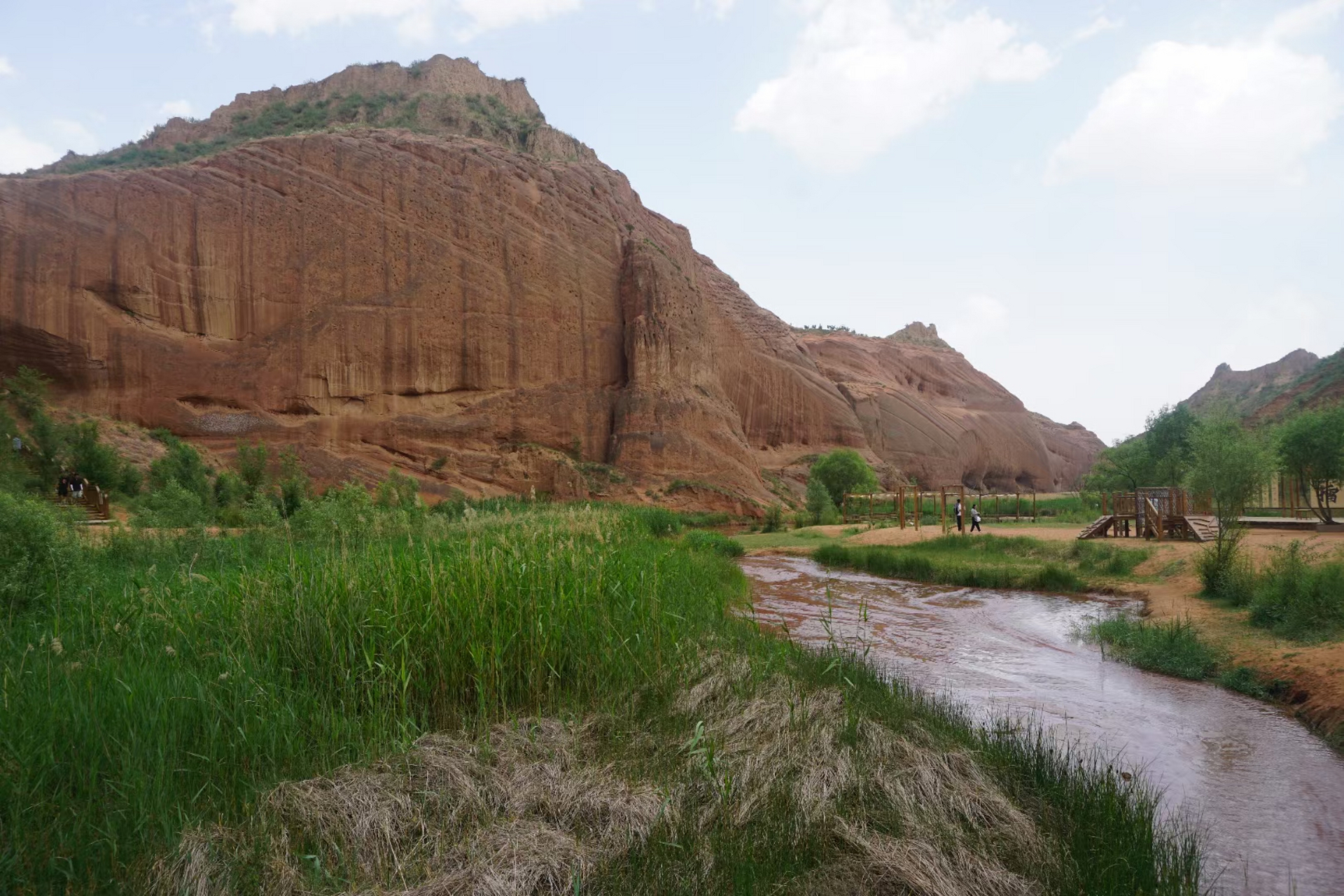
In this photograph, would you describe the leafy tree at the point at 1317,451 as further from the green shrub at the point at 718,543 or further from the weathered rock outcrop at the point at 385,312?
the weathered rock outcrop at the point at 385,312

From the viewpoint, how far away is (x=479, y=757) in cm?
463

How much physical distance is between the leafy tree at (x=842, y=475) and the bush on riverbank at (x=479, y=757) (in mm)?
46972

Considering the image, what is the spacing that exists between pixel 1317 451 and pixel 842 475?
3015cm

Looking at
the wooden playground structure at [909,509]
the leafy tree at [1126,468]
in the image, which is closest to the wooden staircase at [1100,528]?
the wooden playground structure at [909,509]

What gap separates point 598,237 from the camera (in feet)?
163

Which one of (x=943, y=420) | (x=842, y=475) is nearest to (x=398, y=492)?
(x=842, y=475)

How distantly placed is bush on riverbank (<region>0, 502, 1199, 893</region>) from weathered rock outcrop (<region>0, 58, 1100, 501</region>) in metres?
34.6

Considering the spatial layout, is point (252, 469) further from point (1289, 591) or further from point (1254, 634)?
point (1289, 591)

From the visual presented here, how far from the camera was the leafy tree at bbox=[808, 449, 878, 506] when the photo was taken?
174 ft

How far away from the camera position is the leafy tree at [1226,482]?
14.6 m

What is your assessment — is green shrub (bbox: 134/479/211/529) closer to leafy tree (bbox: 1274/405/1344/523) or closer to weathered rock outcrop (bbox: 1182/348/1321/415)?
leafy tree (bbox: 1274/405/1344/523)

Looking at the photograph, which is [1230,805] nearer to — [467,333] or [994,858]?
[994,858]

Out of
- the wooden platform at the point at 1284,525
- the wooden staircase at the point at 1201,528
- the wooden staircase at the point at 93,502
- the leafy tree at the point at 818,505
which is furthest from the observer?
the leafy tree at the point at 818,505

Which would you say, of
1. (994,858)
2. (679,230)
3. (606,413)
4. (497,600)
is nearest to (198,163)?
(606,413)
